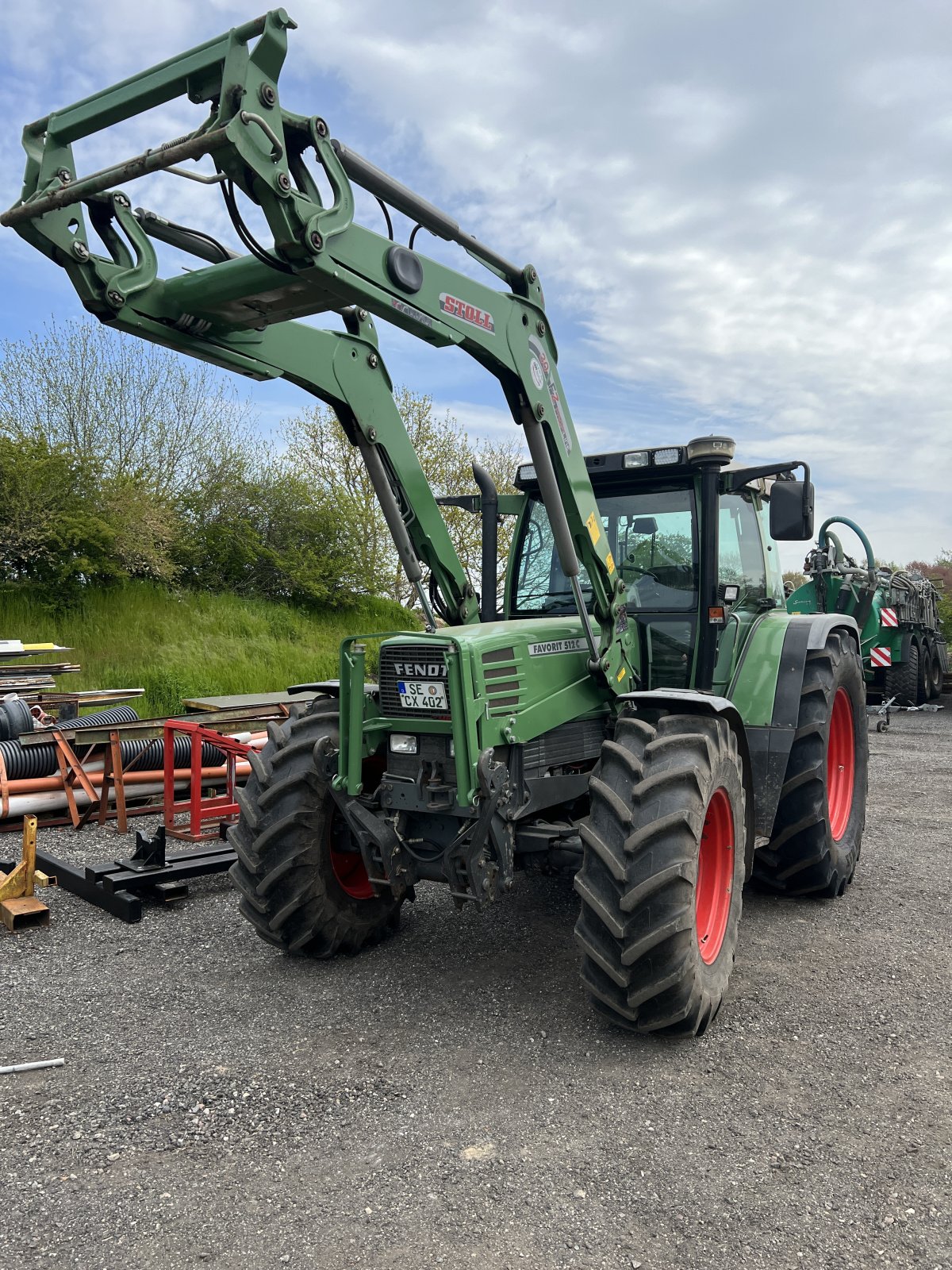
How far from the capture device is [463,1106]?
137 inches

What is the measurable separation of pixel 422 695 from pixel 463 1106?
1.70 metres

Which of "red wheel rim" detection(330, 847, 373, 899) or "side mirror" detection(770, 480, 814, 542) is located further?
"side mirror" detection(770, 480, 814, 542)

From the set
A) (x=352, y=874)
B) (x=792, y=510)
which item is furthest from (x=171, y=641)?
(x=792, y=510)

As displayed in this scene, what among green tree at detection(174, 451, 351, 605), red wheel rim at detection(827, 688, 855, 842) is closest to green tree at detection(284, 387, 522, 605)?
green tree at detection(174, 451, 351, 605)

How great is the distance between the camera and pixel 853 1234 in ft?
9.09

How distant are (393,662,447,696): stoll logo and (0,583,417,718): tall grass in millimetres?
9473

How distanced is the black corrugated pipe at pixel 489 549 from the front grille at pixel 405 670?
1.36 meters

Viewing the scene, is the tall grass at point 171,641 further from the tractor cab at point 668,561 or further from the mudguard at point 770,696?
the mudguard at point 770,696

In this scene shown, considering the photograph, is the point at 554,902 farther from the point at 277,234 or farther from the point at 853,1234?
the point at 277,234

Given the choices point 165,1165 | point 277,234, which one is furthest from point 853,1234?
point 277,234

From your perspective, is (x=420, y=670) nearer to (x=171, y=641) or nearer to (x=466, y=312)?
(x=466, y=312)

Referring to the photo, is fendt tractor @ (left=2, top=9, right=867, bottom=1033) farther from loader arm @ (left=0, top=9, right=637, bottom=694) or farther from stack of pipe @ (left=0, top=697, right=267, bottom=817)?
stack of pipe @ (left=0, top=697, right=267, bottom=817)

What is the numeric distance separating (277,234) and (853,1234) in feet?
11.9

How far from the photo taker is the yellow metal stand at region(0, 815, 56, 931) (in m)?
5.48
